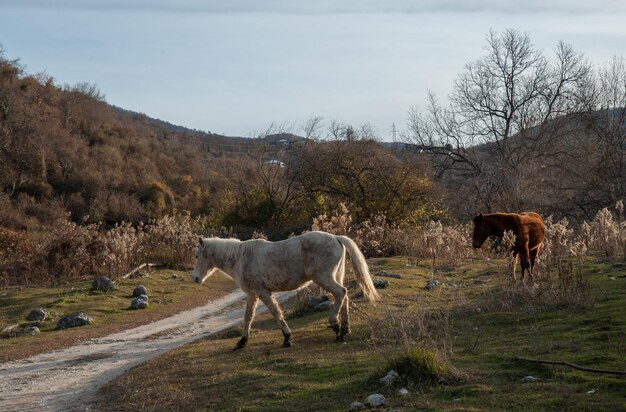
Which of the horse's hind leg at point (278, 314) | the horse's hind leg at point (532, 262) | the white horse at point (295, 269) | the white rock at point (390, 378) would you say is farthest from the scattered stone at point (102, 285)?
the white rock at point (390, 378)

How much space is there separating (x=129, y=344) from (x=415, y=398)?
9240 millimetres

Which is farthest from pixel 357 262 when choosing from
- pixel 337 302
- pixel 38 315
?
pixel 38 315

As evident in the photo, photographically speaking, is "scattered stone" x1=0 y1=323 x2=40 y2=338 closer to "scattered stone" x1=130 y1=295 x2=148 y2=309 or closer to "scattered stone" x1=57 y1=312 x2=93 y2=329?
"scattered stone" x1=57 y1=312 x2=93 y2=329

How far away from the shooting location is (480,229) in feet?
54.5

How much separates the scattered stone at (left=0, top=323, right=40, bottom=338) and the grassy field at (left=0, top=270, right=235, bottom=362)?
10.8 inches

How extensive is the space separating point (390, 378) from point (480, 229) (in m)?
9.42

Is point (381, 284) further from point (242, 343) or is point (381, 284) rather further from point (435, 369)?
point (435, 369)

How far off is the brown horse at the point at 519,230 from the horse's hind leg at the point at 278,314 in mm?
6183

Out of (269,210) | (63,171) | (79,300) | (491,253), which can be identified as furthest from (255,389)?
(63,171)

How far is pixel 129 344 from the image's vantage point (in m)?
14.8

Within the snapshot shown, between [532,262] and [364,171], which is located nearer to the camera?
[532,262]

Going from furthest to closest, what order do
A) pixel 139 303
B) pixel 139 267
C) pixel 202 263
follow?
pixel 139 267
pixel 139 303
pixel 202 263

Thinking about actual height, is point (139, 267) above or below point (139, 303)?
above

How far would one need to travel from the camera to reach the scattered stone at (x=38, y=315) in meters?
17.4
